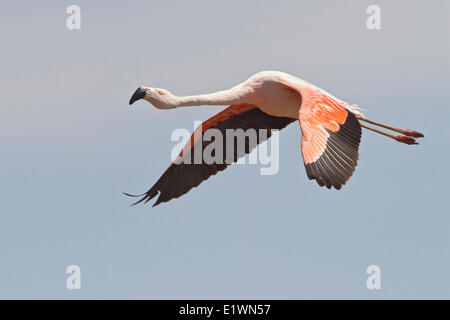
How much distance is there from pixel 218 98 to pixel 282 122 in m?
1.85

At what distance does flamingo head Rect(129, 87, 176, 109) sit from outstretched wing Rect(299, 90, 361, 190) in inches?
82.3

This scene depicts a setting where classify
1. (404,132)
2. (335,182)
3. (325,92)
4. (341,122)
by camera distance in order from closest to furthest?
(335,182) → (341,122) → (325,92) → (404,132)

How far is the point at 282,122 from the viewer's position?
18.8 metres

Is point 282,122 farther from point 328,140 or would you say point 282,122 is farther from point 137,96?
point 328,140

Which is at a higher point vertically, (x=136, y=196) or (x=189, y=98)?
(x=189, y=98)

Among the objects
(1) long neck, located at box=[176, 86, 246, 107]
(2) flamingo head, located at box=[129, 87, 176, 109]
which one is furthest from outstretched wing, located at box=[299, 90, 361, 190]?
(2) flamingo head, located at box=[129, 87, 176, 109]

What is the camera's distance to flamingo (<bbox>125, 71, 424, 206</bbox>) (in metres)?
14.8

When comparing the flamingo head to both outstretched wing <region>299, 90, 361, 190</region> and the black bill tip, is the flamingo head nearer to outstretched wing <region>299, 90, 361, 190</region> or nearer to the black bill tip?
the black bill tip

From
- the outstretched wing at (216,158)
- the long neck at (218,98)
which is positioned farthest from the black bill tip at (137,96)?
the outstretched wing at (216,158)

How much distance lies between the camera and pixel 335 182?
47.4 ft

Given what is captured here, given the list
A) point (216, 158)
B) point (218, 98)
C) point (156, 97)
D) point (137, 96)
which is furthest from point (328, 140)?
point (216, 158)

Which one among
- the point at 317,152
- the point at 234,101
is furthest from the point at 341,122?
the point at 234,101

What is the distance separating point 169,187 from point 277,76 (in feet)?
9.40

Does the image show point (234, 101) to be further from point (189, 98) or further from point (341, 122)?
point (341, 122)
